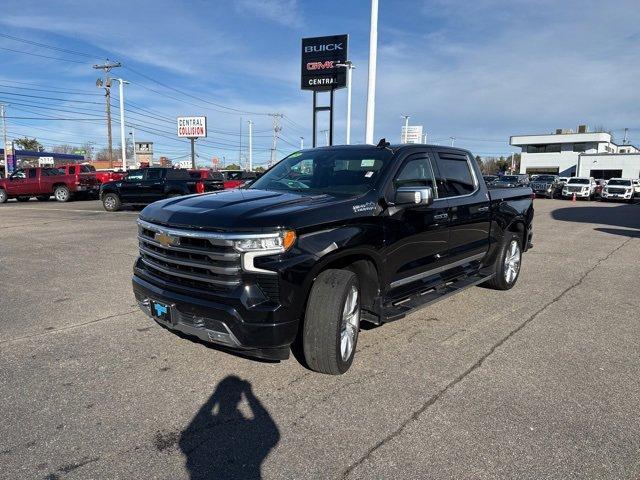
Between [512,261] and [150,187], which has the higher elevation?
[150,187]

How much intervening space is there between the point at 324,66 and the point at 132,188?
42.0ft

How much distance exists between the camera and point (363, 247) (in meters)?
3.89

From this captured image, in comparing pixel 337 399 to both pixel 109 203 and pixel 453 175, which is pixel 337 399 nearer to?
pixel 453 175

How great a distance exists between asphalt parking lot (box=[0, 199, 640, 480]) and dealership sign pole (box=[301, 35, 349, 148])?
21.1 meters

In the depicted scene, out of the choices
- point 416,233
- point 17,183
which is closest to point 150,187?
point 17,183

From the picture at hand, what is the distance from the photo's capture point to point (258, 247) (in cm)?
336

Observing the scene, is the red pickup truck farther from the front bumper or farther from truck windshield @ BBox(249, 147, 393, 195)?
the front bumper

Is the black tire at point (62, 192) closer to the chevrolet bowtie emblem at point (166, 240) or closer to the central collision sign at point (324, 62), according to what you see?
the central collision sign at point (324, 62)

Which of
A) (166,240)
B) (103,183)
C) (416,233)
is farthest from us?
(103,183)

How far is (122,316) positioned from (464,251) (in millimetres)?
3915

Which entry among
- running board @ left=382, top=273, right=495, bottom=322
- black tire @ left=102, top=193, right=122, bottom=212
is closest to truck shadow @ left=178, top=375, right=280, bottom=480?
running board @ left=382, top=273, right=495, bottom=322

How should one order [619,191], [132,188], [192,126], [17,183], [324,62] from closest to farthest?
1. [132,188]
2. [17,183]
3. [324,62]
4. [619,191]
5. [192,126]

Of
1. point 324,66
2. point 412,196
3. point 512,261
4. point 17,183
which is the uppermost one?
point 324,66

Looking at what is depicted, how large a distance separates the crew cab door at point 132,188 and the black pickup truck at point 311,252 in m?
14.3
